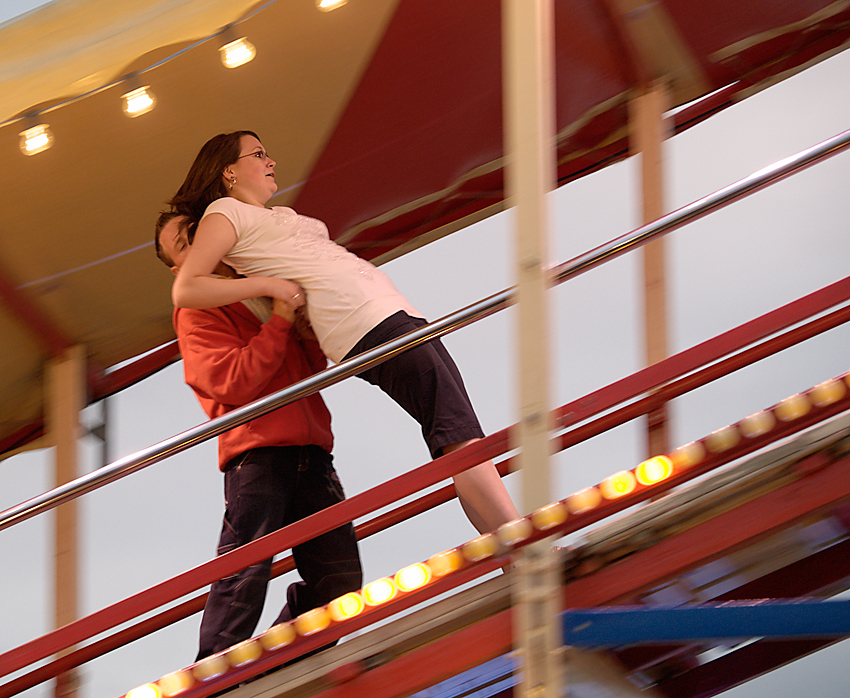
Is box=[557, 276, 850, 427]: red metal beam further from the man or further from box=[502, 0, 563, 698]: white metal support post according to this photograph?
the man

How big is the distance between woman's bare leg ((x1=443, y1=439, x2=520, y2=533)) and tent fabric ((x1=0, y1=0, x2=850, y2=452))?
1531mm

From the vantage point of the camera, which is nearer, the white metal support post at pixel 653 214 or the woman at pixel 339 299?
the woman at pixel 339 299

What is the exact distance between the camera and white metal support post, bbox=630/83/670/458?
3150mm

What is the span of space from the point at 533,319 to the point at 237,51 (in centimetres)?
181

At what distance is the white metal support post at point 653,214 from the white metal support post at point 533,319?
3.75ft

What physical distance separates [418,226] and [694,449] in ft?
8.16

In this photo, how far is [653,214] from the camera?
3.44 meters

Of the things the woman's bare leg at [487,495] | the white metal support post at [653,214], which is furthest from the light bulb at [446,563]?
the white metal support post at [653,214]

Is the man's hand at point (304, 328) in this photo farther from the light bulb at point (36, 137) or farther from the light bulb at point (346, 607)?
the light bulb at point (36, 137)

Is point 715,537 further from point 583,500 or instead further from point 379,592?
point 379,592

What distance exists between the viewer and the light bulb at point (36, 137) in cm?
345

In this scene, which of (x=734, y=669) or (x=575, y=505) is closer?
(x=575, y=505)

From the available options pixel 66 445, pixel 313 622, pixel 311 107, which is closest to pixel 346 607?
pixel 313 622

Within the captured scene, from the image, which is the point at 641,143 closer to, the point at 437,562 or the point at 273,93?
the point at 273,93
